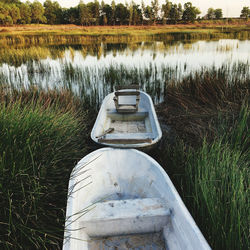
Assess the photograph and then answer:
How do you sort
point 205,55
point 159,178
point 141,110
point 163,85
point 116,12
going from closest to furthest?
point 159,178 → point 141,110 → point 163,85 → point 205,55 → point 116,12

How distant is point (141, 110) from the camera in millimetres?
4500

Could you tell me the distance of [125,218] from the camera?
5.57 feet

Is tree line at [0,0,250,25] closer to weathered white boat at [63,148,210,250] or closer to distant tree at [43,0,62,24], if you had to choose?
distant tree at [43,0,62,24]

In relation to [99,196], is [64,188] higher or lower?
higher

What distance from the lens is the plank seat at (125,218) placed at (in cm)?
169

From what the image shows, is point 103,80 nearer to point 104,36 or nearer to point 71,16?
point 104,36

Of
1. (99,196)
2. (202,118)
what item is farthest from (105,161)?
(202,118)

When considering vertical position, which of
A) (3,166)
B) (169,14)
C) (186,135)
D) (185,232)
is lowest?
(186,135)

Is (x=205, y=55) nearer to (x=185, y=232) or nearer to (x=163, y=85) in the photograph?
(x=163, y=85)

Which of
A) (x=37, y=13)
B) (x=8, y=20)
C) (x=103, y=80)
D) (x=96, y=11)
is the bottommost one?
(x=103, y=80)

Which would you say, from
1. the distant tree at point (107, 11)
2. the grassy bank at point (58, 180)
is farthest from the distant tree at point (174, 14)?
the grassy bank at point (58, 180)

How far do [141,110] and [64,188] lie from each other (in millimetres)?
2724

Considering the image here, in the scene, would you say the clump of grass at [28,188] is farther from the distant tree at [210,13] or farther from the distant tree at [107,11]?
the distant tree at [210,13]

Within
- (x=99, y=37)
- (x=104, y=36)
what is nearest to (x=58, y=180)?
(x=99, y=37)
